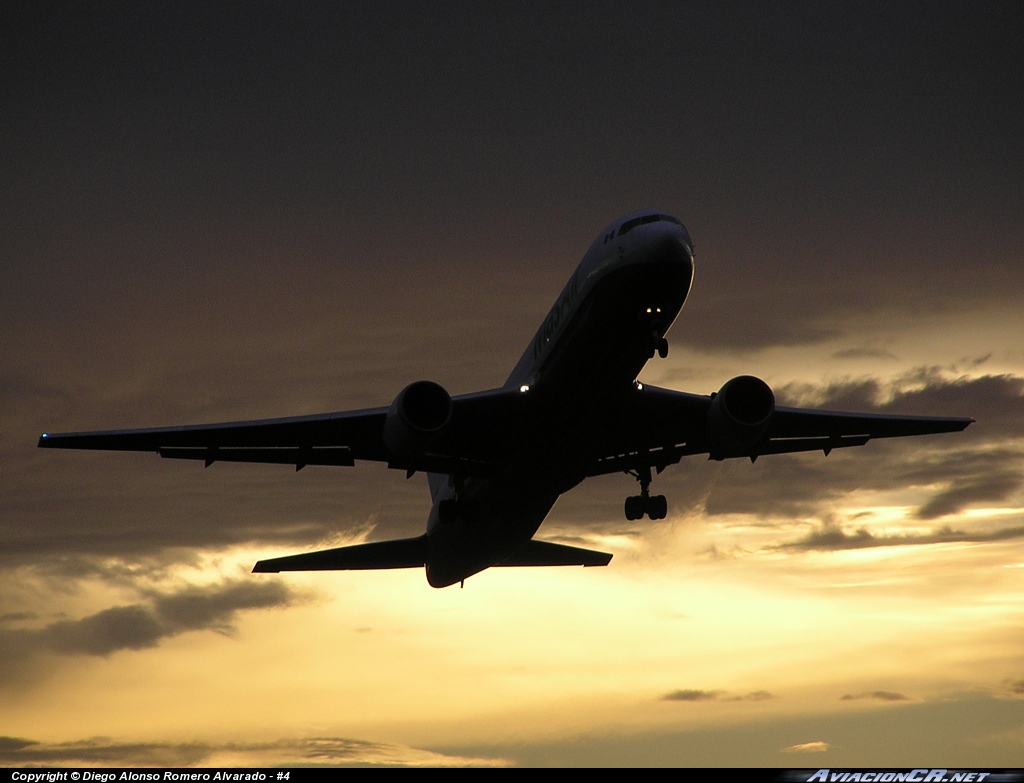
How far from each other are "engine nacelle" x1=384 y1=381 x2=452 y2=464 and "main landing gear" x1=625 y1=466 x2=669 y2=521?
310 inches

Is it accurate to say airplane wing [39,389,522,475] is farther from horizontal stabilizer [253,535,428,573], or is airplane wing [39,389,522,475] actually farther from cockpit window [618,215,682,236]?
horizontal stabilizer [253,535,428,573]

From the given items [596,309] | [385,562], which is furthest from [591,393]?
[385,562]

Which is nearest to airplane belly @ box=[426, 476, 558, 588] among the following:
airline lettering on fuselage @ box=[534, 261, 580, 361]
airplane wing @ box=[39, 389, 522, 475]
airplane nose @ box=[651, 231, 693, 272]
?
airplane wing @ box=[39, 389, 522, 475]

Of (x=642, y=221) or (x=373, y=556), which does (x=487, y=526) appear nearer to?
(x=373, y=556)

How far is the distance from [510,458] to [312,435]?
5.52 m

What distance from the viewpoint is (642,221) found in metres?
28.2

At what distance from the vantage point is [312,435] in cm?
3341

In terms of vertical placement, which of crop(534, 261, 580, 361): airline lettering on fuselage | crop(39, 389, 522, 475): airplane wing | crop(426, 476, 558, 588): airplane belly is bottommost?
crop(426, 476, 558, 588): airplane belly

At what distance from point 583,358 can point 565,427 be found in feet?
7.84

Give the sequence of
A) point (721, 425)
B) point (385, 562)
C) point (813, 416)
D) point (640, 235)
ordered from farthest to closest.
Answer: point (385, 562) → point (813, 416) → point (721, 425) → point (640, 235)

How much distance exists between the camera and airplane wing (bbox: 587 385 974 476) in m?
33.3

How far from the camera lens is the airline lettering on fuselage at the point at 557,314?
1169 inches
